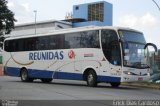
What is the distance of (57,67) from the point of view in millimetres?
27422

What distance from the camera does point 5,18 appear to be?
63.7 metres

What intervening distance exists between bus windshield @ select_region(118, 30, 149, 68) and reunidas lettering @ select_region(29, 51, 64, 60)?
17.0 ft

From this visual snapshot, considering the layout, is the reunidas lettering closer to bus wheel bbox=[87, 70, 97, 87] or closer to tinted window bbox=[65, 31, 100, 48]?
tinted window bbox=[65, 31, 100, 48]

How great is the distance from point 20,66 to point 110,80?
9880 mm

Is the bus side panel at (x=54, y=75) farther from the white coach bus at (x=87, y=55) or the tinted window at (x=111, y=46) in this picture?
the tinted window at (x=111, y=46)

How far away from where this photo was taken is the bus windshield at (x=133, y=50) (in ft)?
74.8

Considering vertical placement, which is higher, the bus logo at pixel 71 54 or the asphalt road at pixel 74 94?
the bus logo at pixel 71 54

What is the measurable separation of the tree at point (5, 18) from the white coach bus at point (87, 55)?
3309 centimetres

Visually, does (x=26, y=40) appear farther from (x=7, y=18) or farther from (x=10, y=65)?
(x=7, y=18)

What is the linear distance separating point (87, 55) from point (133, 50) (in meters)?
2.99

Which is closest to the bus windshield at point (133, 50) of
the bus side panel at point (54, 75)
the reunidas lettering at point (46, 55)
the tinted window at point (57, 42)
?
the tinted window at point (57, 42)

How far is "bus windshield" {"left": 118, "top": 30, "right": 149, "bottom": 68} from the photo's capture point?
74.8 feet

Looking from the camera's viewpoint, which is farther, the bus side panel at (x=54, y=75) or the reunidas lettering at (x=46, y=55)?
the reunidas lettering at (x=46, y=55)

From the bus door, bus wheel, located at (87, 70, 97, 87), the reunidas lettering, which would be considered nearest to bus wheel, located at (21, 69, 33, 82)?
the reunidas lettering
